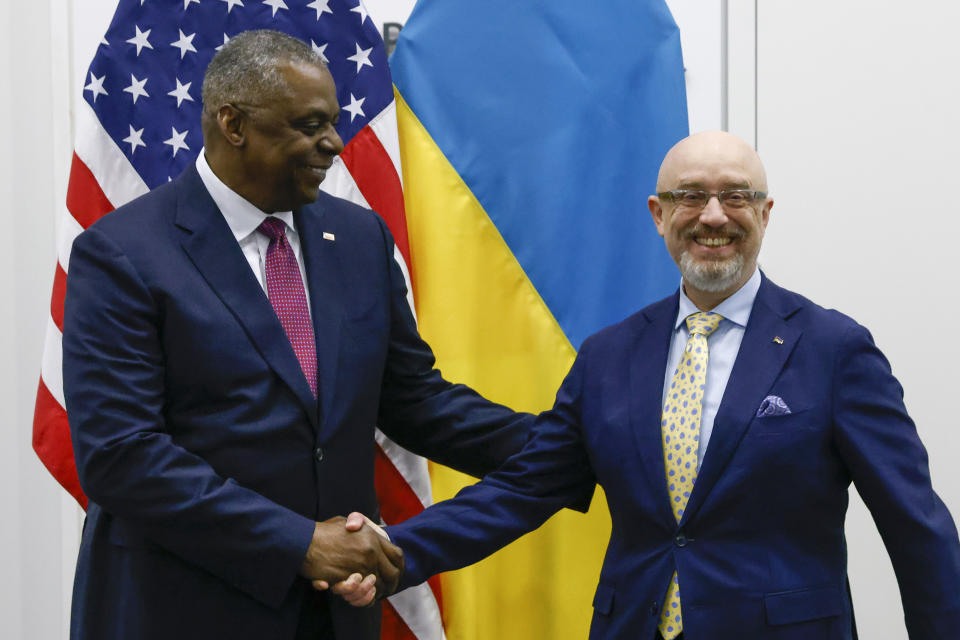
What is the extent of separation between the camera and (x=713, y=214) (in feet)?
6.02

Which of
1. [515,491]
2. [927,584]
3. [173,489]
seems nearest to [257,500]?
[173,489]

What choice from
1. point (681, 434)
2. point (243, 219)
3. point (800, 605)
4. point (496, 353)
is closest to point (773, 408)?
point (681, 434)

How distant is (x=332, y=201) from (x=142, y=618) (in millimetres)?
930

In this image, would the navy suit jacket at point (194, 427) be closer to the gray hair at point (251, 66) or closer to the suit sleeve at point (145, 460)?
the suit sleeve at point (145, 460)

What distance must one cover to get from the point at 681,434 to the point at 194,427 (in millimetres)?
890

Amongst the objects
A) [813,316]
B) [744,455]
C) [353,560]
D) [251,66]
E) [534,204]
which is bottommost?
[353,560]

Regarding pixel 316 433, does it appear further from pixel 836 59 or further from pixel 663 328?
pixel 836 59

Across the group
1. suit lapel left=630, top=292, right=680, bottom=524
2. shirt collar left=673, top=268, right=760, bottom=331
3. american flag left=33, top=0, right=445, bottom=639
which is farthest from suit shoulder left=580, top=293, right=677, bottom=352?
american flag left=33, top=0, right=445, bottom=639

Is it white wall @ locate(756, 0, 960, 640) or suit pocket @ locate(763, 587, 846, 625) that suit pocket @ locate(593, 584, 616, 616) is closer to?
suit pocket @ locate(763, 587, 846, 625)

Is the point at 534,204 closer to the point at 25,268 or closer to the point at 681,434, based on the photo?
the point at 681,434

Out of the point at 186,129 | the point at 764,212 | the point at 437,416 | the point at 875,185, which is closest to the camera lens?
the point at 764,212

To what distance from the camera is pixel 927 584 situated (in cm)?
167

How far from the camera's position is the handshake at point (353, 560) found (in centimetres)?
192

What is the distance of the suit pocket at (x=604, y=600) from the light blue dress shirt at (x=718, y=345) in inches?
11.1
